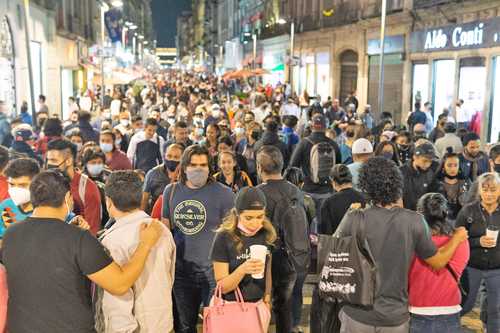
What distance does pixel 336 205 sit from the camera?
6.43 meters

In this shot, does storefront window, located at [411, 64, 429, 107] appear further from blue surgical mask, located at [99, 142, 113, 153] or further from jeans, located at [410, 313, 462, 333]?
jeans, located at [410, 313, 462, 333]

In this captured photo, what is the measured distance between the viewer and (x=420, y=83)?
25.7 m

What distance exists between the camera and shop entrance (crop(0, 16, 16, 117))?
68.2 ft

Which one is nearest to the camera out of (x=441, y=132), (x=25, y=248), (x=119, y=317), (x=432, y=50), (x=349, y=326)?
(x=25, y=248)

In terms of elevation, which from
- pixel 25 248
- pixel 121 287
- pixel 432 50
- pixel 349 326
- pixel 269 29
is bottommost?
pixel 349 326

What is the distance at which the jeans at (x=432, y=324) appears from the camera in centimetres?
454

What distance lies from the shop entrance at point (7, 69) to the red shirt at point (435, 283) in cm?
1814

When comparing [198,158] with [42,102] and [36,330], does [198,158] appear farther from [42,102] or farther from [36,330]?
[42,102]

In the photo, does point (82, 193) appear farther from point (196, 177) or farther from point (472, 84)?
point (472, 84)

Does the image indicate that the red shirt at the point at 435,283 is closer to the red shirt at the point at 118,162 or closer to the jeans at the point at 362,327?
the jeans at the point at 362,327

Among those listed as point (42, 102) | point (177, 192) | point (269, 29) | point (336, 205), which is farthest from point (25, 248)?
point (269, 29)

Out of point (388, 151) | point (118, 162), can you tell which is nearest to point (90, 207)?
point (118, 162)

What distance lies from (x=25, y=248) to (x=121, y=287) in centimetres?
58

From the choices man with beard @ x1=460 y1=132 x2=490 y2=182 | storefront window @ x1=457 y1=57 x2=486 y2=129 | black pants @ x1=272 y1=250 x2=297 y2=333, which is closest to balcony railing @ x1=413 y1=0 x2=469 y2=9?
storefront window @ x1=457 y1=57 x2=486 y2=129
